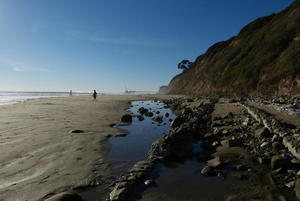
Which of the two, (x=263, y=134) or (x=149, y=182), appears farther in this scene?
(x=263, y=134)

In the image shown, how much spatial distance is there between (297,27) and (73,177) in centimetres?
4030

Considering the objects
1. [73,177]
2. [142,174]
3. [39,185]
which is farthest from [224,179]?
[39,185]

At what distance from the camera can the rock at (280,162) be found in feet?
19.0

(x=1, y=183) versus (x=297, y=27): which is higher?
(x=297, y=27)

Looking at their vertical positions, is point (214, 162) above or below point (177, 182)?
above

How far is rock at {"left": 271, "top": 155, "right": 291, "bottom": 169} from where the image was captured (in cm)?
580

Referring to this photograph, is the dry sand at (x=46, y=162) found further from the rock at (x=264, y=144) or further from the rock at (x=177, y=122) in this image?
the rock at (x=264, y=144)

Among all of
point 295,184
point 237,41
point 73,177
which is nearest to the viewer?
point 295,184

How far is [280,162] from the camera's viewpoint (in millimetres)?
5879

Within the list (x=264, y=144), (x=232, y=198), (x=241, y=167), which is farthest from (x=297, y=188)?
(x=264, y=144)

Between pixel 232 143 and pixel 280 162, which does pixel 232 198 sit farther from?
pixel 232 143

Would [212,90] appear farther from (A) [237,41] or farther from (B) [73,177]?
(B) [73,177]

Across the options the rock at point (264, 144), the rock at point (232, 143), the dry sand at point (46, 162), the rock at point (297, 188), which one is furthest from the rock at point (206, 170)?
the dry sand at point (46, 162)

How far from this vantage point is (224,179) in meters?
5.70
